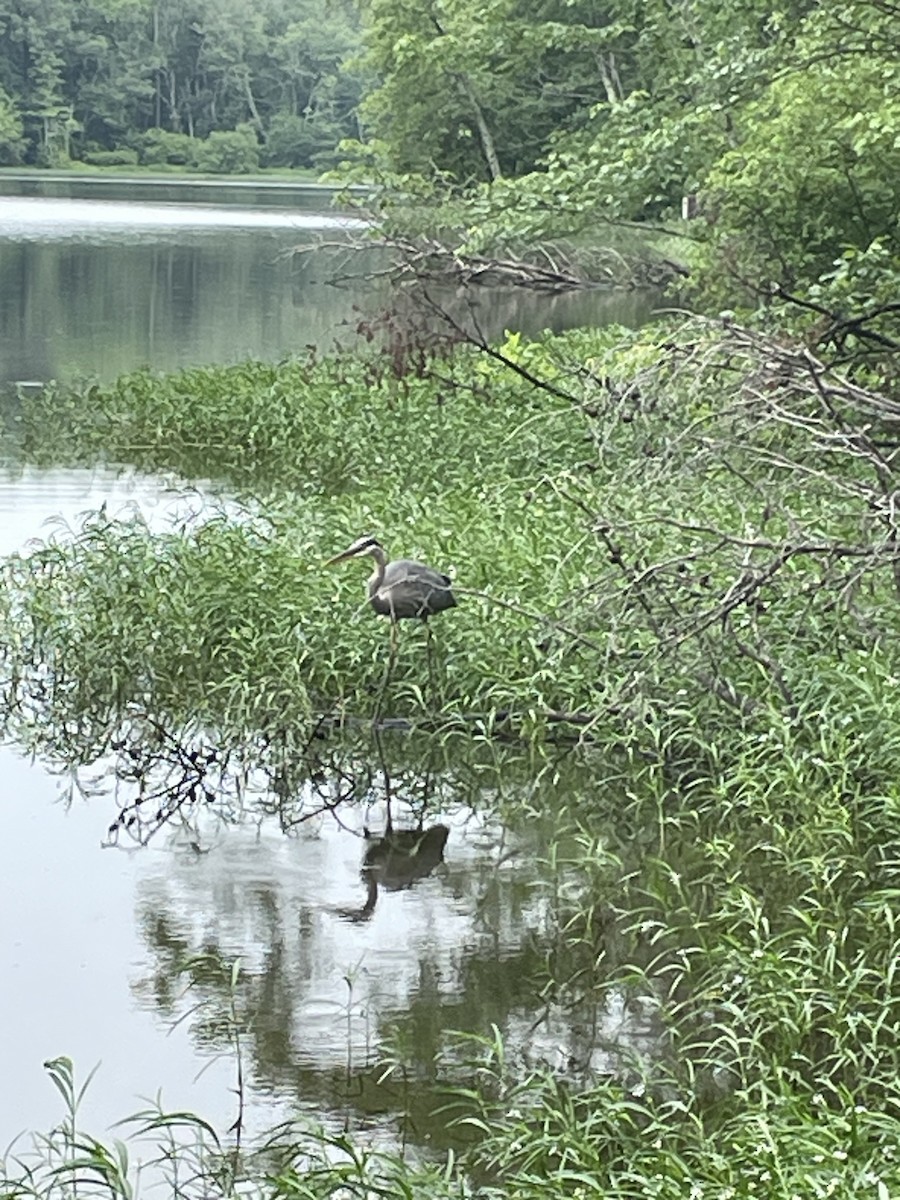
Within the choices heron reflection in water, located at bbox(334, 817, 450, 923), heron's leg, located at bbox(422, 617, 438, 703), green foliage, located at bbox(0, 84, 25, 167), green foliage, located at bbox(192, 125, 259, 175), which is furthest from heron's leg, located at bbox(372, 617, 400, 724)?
green foliage, located at bbox(192, 125, 259, 175)

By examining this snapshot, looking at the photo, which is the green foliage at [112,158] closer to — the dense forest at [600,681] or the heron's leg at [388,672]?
the dense forest at [600,681]

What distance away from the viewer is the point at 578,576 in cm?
878

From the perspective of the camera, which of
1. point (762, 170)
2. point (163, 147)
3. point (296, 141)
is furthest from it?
→ point (296, 141)

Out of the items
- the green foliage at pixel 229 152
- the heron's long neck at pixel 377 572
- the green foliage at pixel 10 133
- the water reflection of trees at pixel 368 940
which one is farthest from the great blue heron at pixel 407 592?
the green foliage at pixel 229 152

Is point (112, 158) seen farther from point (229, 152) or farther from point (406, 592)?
point (406, 592)

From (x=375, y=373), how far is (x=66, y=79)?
285 feet

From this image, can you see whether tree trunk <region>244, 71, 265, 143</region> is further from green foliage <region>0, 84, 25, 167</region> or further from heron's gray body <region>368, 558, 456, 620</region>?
heron's gray body <region>368, 558, 456, 620</region>

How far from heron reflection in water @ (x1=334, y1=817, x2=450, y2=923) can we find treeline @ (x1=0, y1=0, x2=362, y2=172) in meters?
87.4

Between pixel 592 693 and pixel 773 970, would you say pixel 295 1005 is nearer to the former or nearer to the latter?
pixel 773 970

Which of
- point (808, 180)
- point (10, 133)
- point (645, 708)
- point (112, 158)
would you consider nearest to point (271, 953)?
point (645, 708)

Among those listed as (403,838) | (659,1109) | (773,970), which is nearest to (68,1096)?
(659,1109)

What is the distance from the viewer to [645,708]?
6895 mm

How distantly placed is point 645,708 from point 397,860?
104 cm

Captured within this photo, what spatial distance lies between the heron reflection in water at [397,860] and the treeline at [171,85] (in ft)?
287
